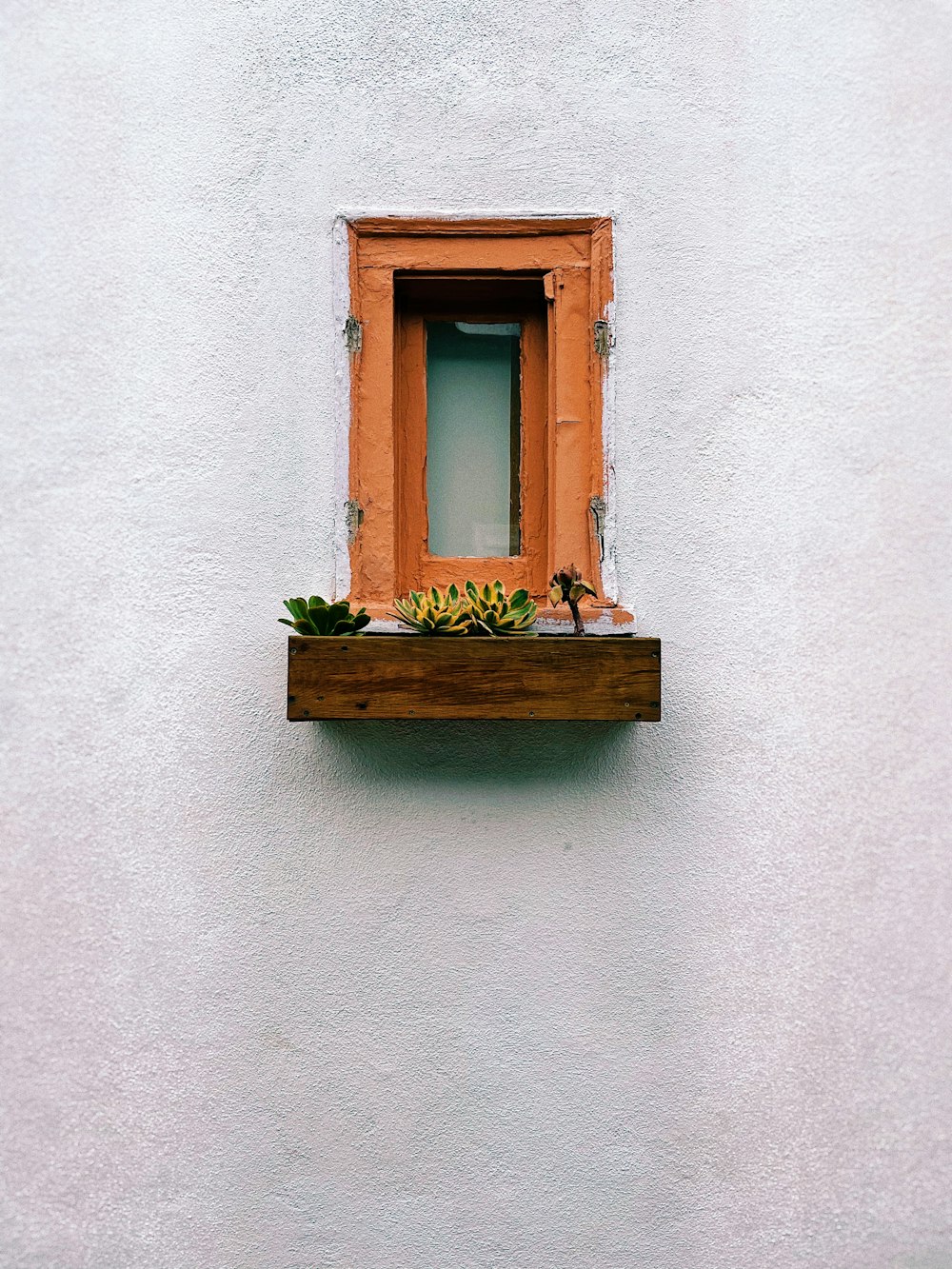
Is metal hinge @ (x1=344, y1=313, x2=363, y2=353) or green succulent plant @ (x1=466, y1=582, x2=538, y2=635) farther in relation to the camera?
metal hinge @ (x1=344, y1=313, x2=363, y2=353)

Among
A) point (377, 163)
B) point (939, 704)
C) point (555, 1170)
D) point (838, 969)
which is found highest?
point (377, 163)

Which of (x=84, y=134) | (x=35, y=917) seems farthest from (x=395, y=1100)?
(x=84, y=134)

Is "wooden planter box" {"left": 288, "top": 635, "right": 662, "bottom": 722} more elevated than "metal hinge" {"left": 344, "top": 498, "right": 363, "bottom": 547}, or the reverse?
"metal hinge" {"left": 344, "top": 498, "right": 363, "bottom": 547}

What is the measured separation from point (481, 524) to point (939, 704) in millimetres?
1023

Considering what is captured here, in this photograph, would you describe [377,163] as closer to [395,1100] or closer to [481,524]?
[481,524]

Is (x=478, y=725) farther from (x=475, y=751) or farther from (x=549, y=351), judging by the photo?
(x=549, y=351)

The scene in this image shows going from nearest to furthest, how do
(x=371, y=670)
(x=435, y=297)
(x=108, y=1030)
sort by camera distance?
(x=371, y=670)
(x=108, y=1030)
(x=435, y=297)

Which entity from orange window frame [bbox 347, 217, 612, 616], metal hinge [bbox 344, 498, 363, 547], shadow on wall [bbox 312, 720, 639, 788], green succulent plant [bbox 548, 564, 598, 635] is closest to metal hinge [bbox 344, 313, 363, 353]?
orange window frame [bbox 347, 217, 612, 616]

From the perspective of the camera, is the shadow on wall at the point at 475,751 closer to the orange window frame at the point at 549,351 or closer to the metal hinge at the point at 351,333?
the orange window frame at the point at 549,351

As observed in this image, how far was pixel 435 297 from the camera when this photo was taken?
7.22 feet

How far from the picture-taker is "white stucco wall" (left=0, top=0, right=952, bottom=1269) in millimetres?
1972

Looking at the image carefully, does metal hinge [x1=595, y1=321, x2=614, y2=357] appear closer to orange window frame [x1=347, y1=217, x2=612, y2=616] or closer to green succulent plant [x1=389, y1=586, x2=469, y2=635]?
orange window frame [x1=347, y1=217, x2=612, y2=616]

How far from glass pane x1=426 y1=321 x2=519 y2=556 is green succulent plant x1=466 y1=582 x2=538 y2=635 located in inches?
11.8

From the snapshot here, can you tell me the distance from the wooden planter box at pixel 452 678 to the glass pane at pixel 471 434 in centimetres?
41
